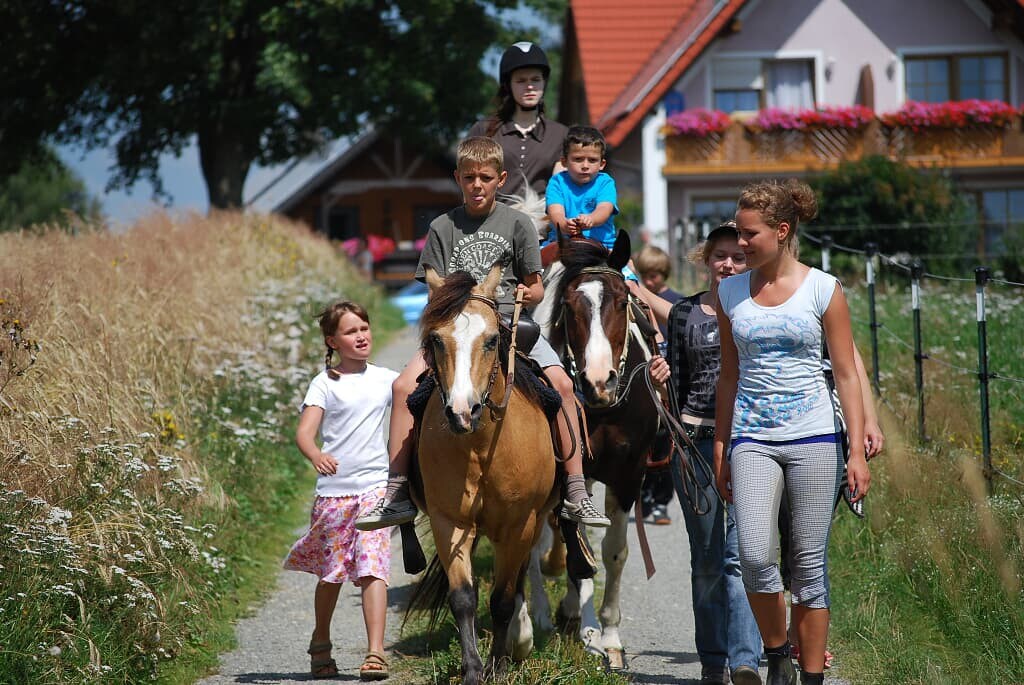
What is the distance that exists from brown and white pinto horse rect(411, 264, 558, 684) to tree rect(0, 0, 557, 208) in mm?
25249

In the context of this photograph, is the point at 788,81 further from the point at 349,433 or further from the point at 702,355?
the point at 349,433

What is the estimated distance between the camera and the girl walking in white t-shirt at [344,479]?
6.14 metres

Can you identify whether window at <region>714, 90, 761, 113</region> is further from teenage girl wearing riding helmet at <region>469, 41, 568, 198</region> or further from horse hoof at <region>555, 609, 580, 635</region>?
horse hoof at <region>555, 609, 580, 635</region>

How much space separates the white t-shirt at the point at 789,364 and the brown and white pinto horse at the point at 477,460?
3.50 ft

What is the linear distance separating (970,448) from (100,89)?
98.7ft

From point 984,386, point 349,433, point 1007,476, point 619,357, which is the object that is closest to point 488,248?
point 619,357

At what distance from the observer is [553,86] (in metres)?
57.3

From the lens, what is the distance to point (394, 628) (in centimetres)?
716

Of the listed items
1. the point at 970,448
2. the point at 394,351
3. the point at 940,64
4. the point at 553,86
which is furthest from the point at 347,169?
the point at 970,448

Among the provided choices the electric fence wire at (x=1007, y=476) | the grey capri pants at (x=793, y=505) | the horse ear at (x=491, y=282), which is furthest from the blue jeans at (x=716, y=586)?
the electric fence wire at (x=1007, y=476)

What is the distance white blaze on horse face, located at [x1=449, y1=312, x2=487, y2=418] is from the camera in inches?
185

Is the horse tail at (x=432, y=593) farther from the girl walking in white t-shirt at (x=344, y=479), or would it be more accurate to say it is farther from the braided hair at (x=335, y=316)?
the braided hair at (x=335, y=316)

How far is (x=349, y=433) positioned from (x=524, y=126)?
2348 millimetres

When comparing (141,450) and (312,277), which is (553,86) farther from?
(141,450)
